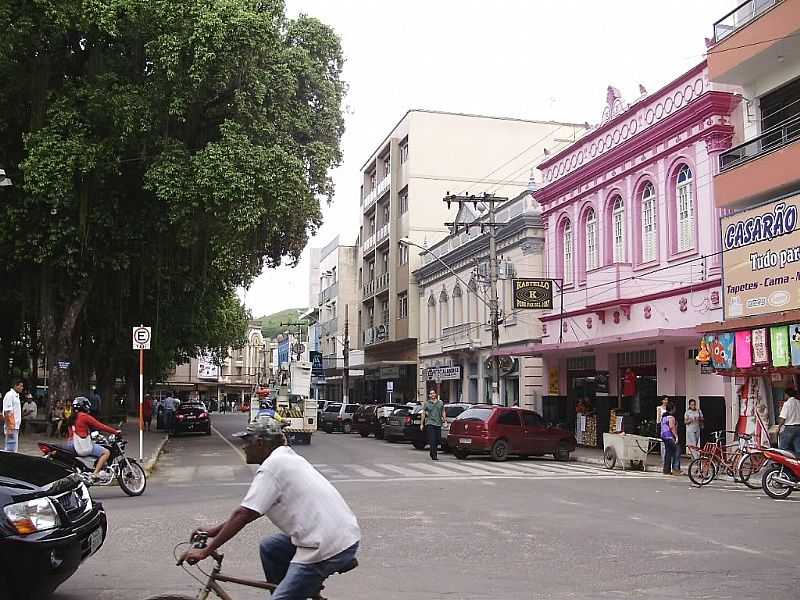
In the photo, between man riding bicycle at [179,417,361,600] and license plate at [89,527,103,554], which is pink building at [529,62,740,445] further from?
man riding bicycle at [179,417,361,600]

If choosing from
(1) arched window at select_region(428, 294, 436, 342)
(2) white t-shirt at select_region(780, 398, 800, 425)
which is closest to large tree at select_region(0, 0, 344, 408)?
(2) white t-shirt at select_region(780, 398, 800, 425)

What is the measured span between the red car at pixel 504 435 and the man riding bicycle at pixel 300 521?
62.5 feet

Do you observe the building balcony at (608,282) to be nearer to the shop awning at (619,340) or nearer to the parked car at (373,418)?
the shop awning at (619,340)

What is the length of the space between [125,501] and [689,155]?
18.1 meters

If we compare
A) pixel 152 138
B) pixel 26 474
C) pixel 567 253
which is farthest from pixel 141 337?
pixel 567 253

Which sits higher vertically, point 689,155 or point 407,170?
point 407,170

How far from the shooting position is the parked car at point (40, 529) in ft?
21.1

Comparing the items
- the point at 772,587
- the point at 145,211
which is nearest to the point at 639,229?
the point at 145,211

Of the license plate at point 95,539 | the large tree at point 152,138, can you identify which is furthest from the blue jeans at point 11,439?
the license plate at point 95,539

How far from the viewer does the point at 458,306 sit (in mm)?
44094

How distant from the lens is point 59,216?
25.1 m

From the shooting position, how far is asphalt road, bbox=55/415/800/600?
7906 mm

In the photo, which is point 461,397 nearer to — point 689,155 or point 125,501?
point 689,155

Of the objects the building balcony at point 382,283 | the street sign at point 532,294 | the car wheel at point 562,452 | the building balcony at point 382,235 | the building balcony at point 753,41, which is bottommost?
the car wheel at point 562,452
